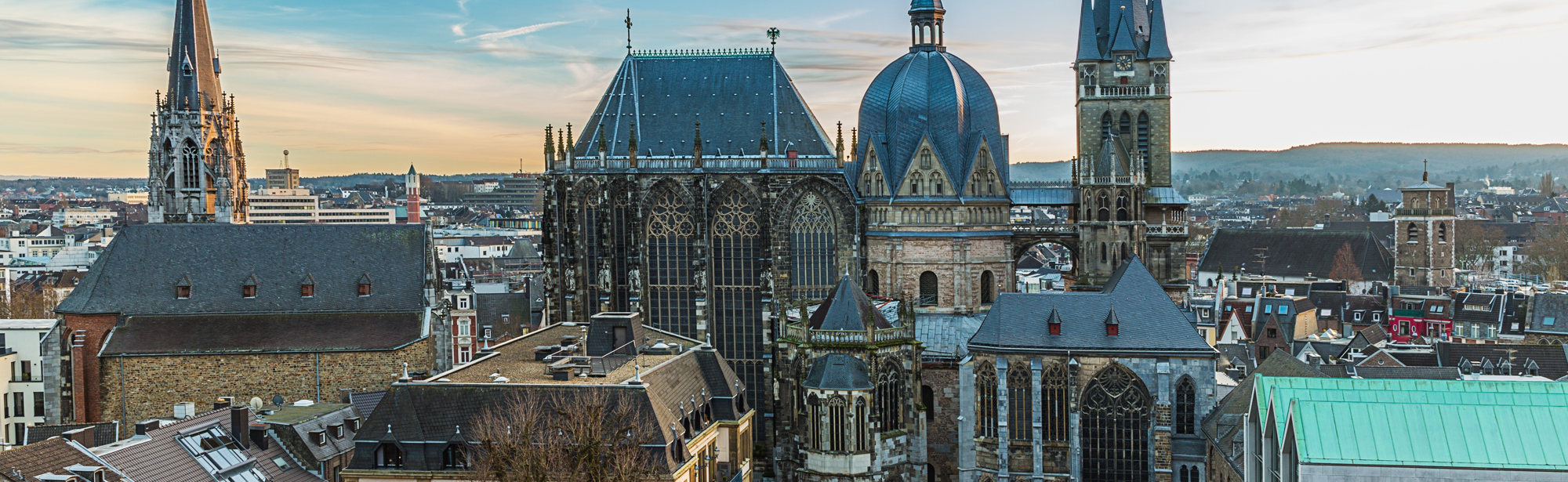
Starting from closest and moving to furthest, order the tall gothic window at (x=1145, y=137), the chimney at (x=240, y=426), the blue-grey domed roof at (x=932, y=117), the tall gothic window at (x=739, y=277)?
the chimney at (x=240, y=426) → the tall gothic window at (x=739, y=277) → the blue-grey domed roof at (x=932, y=117) → the tall gothic window at (x=1145, y=137)

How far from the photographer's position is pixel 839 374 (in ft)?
187

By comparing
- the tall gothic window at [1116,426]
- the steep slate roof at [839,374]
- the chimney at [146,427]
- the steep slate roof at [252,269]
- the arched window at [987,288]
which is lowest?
the tall gothic window at [1116,426]

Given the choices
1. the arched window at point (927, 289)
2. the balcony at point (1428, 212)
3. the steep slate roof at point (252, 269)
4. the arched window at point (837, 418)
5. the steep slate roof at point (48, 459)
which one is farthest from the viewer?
the balcony at point (1428, 212)

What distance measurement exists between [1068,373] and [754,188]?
19.0 m

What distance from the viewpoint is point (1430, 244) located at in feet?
Result: 422

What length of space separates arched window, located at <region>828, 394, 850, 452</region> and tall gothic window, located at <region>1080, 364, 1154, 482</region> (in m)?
9.56

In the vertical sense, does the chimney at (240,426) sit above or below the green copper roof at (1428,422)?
below

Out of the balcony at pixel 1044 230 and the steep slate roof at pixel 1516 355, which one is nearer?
the balcony at pixel 1044 230

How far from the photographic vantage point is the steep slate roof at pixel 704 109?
70188mm

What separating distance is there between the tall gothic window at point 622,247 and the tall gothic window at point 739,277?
4.22 meters

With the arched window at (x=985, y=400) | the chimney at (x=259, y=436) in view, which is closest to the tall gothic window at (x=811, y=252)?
the arched window at (x=985, y=400)

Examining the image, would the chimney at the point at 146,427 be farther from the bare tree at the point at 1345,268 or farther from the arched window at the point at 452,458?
the bare tree at the point at 1345,268

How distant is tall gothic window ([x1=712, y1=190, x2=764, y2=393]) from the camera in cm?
6925

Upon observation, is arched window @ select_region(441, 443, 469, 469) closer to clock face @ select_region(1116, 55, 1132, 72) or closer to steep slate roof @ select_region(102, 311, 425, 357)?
steep slate roof @ select_region(102, 311, 425, 357)
